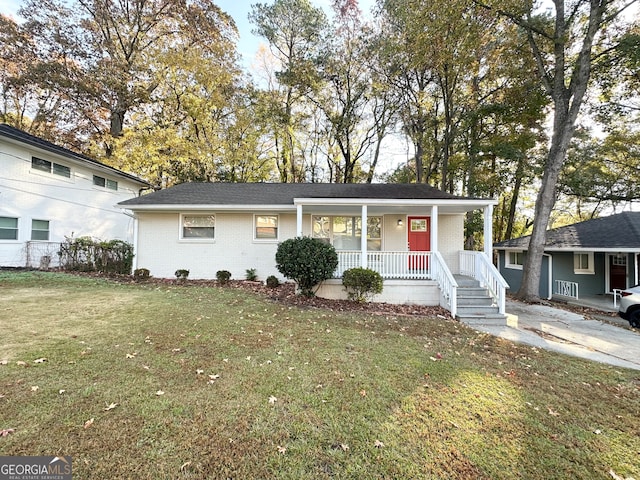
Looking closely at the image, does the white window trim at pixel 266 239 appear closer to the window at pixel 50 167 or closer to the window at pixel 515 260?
the window at pixel 50 167

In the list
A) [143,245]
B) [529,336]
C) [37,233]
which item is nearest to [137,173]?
[37,233]

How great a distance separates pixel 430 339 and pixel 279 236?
22.7 ft

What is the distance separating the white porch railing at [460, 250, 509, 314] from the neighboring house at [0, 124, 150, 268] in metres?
12.9

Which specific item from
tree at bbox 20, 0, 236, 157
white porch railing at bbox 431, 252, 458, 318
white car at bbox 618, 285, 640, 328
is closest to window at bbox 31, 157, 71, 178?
tree at bbox 20, 0, 236, 157

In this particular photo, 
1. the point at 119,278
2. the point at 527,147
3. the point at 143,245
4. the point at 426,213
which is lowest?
the point at 119,278

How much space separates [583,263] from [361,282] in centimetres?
1238

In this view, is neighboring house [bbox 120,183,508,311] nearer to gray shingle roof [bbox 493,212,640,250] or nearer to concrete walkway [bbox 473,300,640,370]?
concrete walkway [bbox 473,300,640,370]

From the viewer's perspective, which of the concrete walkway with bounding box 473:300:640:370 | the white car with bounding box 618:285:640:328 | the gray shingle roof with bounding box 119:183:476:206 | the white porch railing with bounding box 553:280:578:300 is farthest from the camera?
the white porch railing with bounding box 553:280:578:300

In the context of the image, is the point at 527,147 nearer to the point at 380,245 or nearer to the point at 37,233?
the point at 380,245

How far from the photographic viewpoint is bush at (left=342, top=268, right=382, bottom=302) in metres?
7.89

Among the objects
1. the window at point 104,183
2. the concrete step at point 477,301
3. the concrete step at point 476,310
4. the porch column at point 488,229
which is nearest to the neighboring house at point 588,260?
the porch column at point 488,229

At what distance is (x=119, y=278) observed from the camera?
997 cm

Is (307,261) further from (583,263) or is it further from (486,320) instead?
(583,263)

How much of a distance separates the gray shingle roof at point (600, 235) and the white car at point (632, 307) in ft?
13.2
